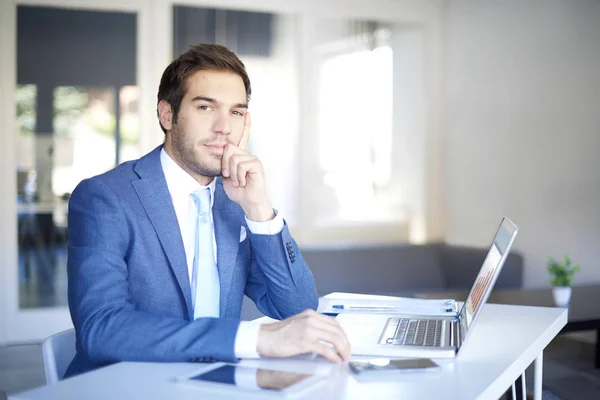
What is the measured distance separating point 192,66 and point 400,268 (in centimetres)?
372

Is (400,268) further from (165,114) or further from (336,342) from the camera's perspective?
(336,342)

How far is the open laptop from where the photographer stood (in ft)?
4.75

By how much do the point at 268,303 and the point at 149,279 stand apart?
405mm

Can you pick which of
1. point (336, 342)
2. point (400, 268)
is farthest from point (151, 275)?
point (400, 268)

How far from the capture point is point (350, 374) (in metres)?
1.30

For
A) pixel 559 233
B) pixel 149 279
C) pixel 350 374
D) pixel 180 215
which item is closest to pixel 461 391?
pixel 350 374

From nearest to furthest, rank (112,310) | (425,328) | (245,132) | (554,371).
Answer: (112,310) → (425,328) → (245,132) → (554,371)

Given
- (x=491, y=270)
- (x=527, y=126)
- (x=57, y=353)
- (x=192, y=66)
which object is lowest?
(x=57, y=353)

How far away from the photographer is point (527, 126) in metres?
5.61

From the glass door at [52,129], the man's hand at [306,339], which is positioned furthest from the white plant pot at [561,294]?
the glass door at [52,129]

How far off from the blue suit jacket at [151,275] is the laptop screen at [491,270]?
1.52 feet

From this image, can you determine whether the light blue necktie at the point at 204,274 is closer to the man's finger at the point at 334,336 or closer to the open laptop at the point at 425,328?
the open laptop at the point at 425,328

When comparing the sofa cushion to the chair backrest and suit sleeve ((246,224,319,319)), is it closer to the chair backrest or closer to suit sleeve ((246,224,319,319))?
suit sleeve ((246,224,319,319))

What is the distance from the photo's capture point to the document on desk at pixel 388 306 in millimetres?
1898
